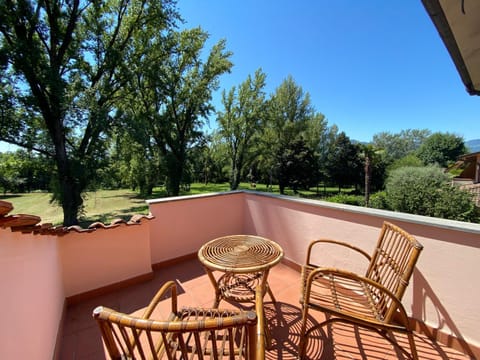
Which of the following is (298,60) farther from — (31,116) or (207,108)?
(31,116)

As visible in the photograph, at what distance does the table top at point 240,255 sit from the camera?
1506 mm

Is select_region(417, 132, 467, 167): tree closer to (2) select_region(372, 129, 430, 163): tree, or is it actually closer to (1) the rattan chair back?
(2) select_region(372, 129, 430, 163): tree

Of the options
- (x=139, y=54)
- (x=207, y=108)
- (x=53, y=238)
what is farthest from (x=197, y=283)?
(x=207, y=108)

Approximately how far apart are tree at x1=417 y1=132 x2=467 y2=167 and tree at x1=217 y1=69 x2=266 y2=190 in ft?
75.2

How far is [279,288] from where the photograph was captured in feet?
7.43

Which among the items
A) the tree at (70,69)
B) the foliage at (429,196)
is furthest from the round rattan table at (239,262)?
the tree at (70,69)

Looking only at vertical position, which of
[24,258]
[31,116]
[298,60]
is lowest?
[24,258]

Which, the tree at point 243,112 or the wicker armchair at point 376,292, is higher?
the tree at point 243,112

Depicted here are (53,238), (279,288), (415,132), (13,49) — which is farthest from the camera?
(415,132)

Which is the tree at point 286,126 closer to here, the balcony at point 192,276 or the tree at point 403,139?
the balcony at point 192,276

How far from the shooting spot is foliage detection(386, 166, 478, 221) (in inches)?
195

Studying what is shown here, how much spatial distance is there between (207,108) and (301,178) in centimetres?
817

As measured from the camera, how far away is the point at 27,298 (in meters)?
1.12

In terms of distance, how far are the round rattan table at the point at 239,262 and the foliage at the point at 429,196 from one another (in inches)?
226
